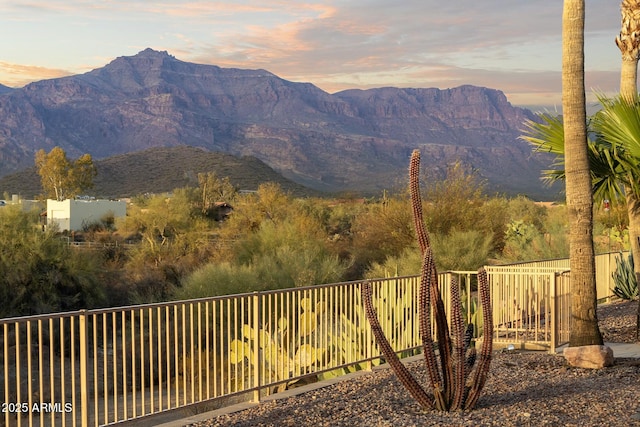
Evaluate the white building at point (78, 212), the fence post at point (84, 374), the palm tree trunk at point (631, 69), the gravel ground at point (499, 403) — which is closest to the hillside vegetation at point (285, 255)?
the palm tree trunk at point (631, 69)

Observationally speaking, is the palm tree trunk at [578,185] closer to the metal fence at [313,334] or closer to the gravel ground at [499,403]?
the gravel ground at [499,403]

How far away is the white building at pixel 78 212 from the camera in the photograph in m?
64.2

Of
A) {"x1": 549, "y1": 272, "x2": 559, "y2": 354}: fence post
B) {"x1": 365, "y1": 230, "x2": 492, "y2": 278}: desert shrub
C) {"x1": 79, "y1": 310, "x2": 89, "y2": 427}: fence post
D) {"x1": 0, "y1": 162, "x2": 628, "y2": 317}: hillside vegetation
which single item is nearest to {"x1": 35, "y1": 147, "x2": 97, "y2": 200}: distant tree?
{"x1": 0, "y1": 162, "x2": 628, "y2": 317}: hillside vegetation

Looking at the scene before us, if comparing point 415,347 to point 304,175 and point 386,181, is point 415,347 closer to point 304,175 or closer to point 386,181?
point 386,181

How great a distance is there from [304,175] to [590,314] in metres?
134

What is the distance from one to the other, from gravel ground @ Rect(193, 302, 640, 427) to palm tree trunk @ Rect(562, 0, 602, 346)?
26.1 inches

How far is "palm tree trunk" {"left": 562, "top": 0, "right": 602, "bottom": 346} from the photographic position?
10617 millimetres

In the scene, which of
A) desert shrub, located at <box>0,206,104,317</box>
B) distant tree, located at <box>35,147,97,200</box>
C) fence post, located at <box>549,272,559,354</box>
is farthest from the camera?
distant tree, located at <box>35,147,97,200</box>

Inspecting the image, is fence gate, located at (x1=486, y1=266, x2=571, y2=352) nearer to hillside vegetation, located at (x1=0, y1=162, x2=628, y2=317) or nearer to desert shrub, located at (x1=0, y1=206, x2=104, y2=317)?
hillside vegetation, located at (x1=0, y1=162, x2=628, y2=317)

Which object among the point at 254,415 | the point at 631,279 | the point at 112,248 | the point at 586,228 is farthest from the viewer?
the point at 112,248

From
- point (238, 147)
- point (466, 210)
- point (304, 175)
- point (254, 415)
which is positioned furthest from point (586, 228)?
point (238, 147)

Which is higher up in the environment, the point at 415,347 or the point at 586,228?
the point at 586,228

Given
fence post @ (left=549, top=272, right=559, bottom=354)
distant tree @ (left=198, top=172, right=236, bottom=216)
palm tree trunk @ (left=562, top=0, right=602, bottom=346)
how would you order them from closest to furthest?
palm tree trunk @ (left=562, top=0, right=602, bottom=346), fence post @ (left=549, top=272, right=559, bottom=354), distant tree @ (left=198, top=172, right=236, bottom=216)

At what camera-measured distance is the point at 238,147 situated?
172 meters
